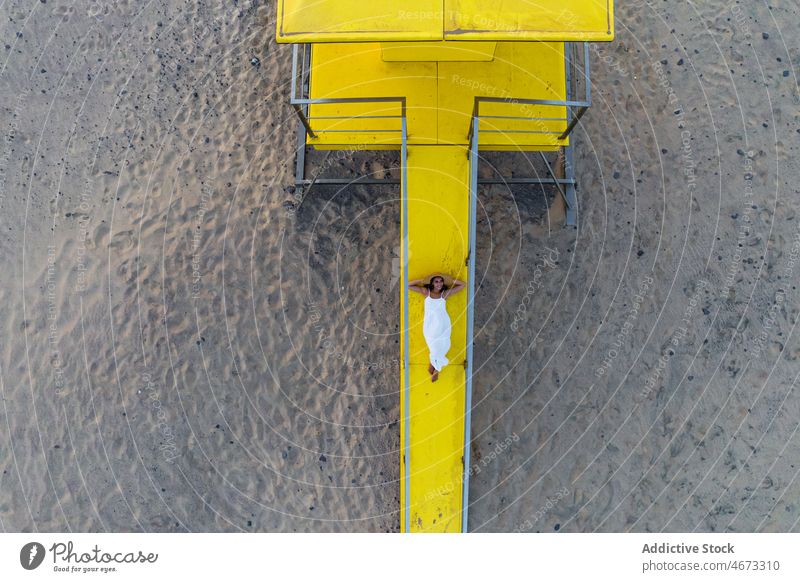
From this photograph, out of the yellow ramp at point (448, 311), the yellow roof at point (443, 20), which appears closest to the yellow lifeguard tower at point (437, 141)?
the yellow ramp at point (448, 311)


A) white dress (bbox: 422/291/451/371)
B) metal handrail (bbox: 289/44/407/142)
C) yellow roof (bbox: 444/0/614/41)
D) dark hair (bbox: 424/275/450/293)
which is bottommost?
white dress (bbox: 422/291/451/371)

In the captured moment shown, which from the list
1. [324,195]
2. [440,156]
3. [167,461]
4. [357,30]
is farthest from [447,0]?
[167,461]

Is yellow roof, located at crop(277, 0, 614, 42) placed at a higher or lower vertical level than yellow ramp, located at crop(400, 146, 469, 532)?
higher

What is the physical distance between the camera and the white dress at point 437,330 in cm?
493

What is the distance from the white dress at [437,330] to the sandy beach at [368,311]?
3.63 ft

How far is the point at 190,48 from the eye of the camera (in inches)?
250

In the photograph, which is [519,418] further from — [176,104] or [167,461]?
[176,104]

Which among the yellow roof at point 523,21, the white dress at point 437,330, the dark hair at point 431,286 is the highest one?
the yellow roof at point 523,21

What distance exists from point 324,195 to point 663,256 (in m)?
3.77

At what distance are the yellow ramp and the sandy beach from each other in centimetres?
95

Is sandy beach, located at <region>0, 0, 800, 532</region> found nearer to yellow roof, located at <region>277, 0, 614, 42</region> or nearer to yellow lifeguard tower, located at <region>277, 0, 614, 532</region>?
yellow lifeguard tower, located at <region>277, 0, 614, 532</region>

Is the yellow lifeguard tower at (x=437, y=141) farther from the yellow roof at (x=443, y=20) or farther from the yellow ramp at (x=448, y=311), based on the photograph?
the yellow roof at (x=443, y=20)

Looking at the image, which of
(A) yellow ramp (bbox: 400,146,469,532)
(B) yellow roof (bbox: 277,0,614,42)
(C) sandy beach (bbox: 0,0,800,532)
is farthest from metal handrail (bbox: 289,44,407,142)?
(C) sandy beach (bbox: 0,0,800,532)

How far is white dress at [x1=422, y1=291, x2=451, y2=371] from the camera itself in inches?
194
